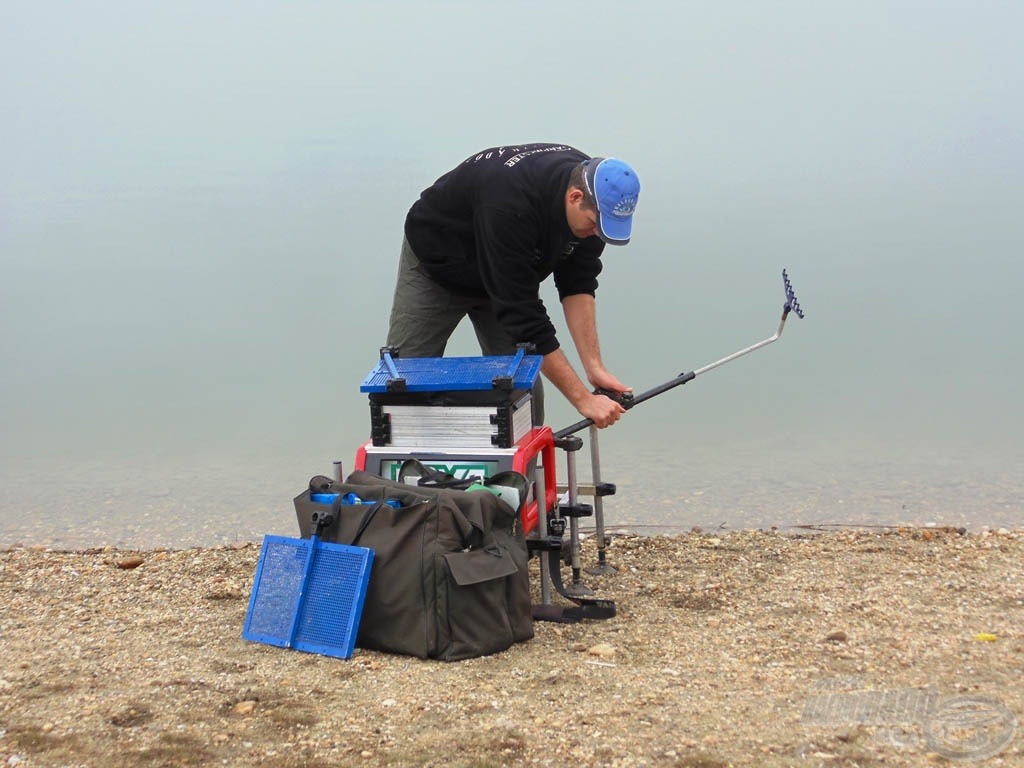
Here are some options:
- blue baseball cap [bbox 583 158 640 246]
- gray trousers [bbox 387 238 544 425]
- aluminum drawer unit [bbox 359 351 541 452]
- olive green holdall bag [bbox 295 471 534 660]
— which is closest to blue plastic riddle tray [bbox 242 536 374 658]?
olive green holdall bag [bbox 295 471 534 660]

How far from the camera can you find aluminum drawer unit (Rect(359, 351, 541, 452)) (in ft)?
10.7

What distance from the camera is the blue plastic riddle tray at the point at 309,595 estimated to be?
2.90 metres

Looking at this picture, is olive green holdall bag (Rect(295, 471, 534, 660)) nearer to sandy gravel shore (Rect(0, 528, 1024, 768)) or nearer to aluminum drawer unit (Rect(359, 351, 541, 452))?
sandy gravel shore (Rect(0, 528, 1024, 768))

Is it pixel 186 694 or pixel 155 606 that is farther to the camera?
pixel 155 606

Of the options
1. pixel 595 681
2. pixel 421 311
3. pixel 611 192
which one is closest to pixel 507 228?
pixel 611 192

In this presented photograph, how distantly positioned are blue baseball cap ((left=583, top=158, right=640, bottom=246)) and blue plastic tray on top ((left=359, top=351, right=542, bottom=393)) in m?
0.51

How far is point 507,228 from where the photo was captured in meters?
3.37

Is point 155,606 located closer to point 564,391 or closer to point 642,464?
point 564,391

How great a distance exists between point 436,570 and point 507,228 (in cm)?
119

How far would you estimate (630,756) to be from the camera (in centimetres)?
225

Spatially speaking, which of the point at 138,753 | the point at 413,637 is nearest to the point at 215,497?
the point at 413,637

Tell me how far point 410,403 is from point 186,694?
116cm

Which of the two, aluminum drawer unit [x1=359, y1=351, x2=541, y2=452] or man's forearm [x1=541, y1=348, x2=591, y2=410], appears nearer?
aluminum drawer unit [x1=359, y1=351, x2=541, y2=452]

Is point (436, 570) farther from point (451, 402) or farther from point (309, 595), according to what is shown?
point (451, 402)
